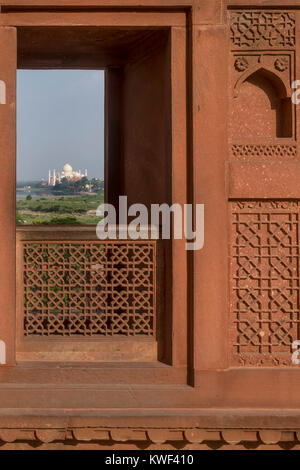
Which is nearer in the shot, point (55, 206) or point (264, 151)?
point (264, 151)

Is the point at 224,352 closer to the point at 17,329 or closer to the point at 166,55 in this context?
the point at 17,329

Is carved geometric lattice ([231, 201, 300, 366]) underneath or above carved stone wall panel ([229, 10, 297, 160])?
underneath

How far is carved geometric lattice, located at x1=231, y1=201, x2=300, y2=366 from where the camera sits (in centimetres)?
410

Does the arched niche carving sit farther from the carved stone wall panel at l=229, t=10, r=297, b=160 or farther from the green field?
the green field

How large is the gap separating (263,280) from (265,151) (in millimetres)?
1000

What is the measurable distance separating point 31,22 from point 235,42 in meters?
1.54

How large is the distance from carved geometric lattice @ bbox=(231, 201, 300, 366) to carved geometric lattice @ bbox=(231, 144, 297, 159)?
14.4 inches

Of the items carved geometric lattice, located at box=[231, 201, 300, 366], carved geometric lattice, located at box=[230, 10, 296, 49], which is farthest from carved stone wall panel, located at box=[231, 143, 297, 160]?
carved geometric lattice, located at box=[230, 10, 296, 49]

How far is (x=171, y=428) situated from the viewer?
153 inches

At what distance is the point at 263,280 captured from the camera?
4133 millimetres

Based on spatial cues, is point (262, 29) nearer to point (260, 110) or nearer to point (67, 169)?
point (260, 110)

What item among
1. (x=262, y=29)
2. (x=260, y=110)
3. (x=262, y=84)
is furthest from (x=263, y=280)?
(x=262, y=29)

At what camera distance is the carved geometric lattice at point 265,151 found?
4105 millimetres

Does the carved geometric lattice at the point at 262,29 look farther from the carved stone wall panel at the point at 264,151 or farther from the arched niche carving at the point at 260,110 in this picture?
the carved stone wall panel at the point at 264,151
